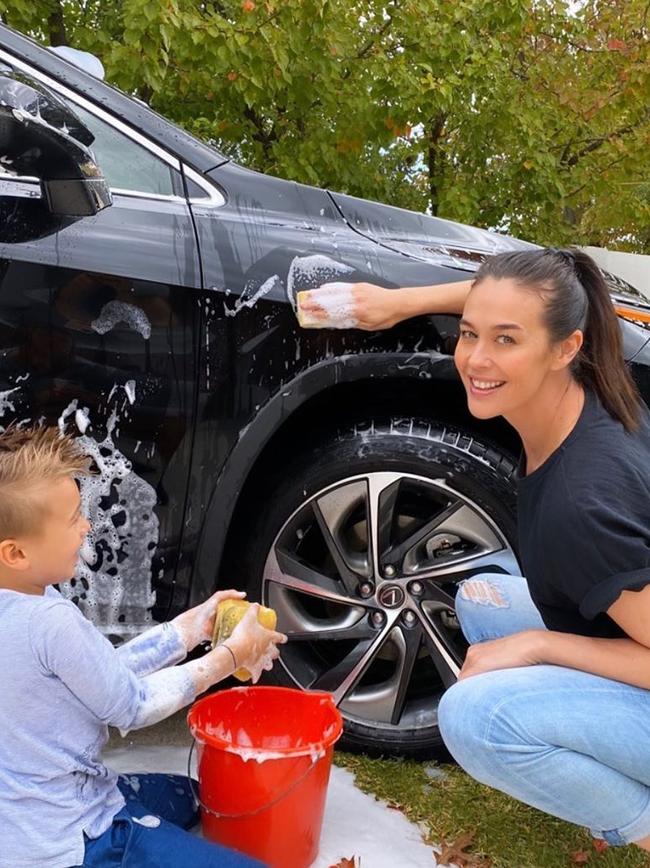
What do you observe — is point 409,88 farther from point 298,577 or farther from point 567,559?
point 567,559

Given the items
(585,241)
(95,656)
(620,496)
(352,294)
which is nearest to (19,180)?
(352,294)

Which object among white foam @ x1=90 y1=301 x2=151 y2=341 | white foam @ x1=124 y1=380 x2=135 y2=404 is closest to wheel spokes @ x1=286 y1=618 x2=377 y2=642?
white foam @ x1=124 y1=380 x2=135 y2=404

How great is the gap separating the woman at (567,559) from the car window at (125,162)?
2.78 feet

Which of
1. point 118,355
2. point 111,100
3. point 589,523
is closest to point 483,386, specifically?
point 589,523

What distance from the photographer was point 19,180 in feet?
6.97

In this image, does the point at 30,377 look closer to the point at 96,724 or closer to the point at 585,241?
the point at 96,724

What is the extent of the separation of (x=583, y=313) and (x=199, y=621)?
102 centimetres

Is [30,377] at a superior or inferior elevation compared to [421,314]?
Result: inferior

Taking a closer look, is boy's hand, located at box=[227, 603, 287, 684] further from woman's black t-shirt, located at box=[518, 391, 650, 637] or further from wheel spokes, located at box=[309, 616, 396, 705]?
woman's black t-shirt, located at box=[518, 391, 650, 637]

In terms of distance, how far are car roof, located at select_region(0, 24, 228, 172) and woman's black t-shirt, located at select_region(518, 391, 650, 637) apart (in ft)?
3.74

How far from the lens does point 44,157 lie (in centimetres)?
208

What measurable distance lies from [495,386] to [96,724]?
99 cm

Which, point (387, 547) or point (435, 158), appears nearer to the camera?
point (387, 547)

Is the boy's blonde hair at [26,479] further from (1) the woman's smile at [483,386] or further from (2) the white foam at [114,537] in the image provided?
(1) the woman's smile at [483,386]
